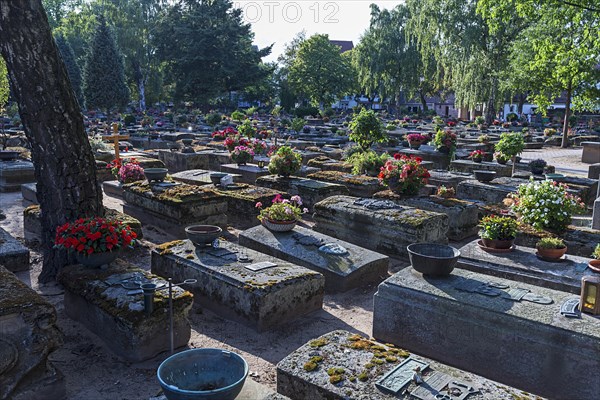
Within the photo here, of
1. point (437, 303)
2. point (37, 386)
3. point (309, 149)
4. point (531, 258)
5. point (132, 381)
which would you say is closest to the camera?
point (37, 386)

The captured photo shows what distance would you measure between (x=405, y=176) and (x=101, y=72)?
3920 cm

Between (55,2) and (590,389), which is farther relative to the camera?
(55,2)

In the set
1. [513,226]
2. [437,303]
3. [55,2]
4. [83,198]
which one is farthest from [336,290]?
[55,2]

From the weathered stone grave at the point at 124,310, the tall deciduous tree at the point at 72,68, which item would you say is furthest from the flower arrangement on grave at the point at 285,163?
the tall deciduous tree at the point at 72,68

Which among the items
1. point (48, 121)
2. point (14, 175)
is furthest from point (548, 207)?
point (14, 175)

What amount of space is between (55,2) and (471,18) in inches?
2389

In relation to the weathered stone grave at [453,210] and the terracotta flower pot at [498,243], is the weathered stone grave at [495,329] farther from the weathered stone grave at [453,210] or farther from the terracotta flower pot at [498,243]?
the weathered stone grave at [453,210]

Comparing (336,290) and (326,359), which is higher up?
(326,359)

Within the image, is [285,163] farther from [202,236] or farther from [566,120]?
[566,120]

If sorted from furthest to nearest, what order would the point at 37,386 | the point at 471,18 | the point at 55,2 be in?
the point at 55,2 → the point at 471,18 → the point at 37,386

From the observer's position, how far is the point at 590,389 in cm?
480

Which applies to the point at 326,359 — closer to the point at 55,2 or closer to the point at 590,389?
the point at 590,389

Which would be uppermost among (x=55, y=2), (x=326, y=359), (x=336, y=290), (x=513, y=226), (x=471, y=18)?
(x=55, y=2)

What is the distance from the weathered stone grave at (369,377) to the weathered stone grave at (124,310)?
1.78 m
